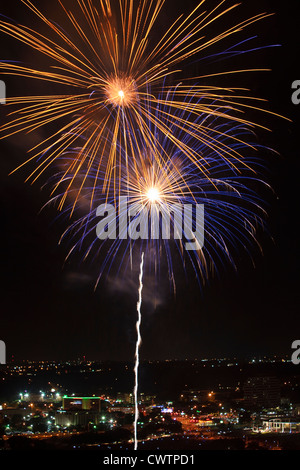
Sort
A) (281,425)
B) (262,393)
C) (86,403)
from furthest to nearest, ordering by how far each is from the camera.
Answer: (262,393) < (86,403) < (281,425)

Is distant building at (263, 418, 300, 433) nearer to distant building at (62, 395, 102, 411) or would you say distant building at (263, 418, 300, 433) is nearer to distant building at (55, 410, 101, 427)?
distant building at (55, 410, 101, 427)

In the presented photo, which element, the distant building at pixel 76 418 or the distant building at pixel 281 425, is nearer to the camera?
the distant building at pixel 281 425

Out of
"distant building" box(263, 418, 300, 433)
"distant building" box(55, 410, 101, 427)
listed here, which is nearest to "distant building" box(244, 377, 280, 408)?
"distant building" box(263, 418, 300, 433)

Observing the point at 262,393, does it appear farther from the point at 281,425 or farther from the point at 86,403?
the point at 281,425

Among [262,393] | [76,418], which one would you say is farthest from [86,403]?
[262,393]

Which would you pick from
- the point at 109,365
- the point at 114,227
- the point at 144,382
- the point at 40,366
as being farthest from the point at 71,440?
the point at 40,366

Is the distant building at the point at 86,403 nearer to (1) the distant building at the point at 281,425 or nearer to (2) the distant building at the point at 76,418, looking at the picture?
(2) the distant building at the point at 76,418

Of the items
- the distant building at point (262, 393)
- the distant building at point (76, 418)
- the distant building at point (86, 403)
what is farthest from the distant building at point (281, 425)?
the distant building at point (262, 393)

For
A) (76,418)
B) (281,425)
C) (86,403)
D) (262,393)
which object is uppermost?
(262,393)

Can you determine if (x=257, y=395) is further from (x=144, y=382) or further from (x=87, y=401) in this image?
(x=144, y=382)
